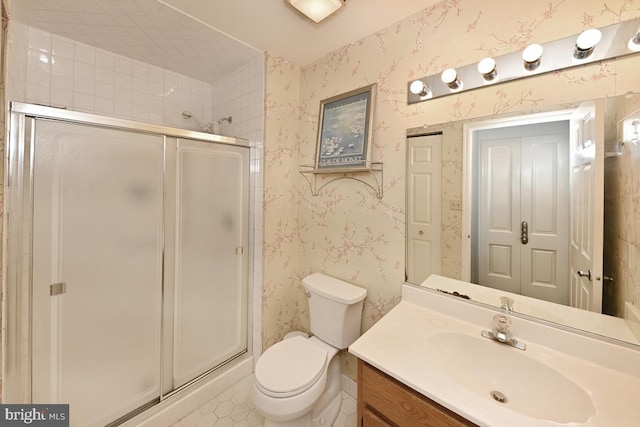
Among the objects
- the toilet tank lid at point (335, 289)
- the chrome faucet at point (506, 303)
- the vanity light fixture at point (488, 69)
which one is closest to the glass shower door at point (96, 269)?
the toilet tank lid at point (335, 289)

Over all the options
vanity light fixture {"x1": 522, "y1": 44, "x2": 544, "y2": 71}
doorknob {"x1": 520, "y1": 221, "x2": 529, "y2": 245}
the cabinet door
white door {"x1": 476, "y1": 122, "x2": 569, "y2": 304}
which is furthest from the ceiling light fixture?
the cabinet door

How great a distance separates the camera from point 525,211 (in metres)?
1.00

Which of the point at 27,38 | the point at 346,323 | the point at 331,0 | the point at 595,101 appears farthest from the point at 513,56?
the point at 27,38

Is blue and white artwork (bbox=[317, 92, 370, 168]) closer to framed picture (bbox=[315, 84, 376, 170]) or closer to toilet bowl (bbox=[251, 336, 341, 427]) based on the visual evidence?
framed picture (bbox=[315, 84, 376, 170])

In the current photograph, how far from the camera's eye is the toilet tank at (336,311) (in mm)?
1428

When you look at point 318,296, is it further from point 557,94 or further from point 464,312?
point 557,94

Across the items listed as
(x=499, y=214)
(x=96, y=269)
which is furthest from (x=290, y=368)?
(x=499, y=214)

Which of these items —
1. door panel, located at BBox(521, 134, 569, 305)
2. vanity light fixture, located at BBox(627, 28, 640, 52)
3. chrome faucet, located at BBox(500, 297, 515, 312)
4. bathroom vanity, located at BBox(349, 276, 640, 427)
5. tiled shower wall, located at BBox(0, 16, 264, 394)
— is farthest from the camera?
tiled shower wall, located at BBox(0, 16, 264, 394)

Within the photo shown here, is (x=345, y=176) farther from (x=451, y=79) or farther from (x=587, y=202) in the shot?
(x=587, y=202)

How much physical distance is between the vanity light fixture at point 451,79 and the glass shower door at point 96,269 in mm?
1494

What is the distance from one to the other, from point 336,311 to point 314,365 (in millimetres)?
296

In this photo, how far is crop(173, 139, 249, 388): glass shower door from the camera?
59.2 inches

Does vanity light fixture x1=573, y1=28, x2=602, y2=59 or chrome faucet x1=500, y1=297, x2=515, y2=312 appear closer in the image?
vanity light fixture x1=573, y1=28, x2=602, y2=59

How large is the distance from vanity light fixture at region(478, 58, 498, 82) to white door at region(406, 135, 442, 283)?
0.95 feet
